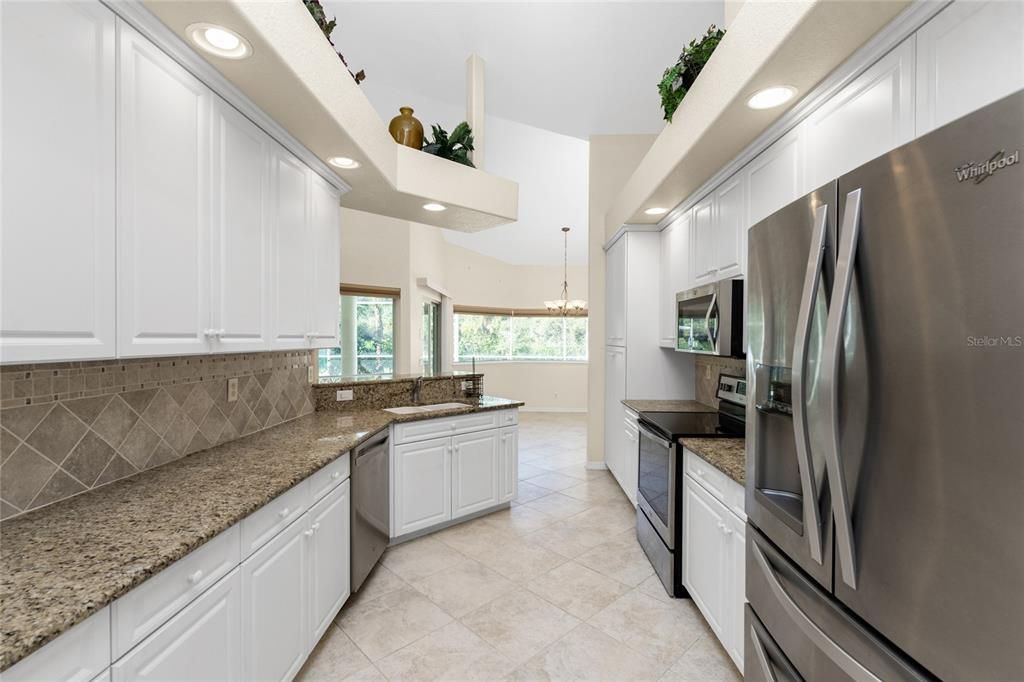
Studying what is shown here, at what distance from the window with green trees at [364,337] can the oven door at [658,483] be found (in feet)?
12.4

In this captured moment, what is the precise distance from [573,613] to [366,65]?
13.9ft

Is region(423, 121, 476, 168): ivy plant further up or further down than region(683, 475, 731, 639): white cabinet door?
further up

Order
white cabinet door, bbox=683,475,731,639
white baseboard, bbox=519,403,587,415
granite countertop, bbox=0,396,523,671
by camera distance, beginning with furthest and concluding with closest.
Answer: white baseboard, bbox=519,403,587,415 < white cabinet door, bbox=683,475,731,639 < granite countertop, bbox=0,396,523,671

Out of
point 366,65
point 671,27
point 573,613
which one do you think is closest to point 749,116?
point 671,27

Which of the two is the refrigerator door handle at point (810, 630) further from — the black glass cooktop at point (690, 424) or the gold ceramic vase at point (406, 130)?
the gold ceramic vase at point (406, 130)

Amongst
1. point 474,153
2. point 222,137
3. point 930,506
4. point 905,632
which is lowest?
point 905,632

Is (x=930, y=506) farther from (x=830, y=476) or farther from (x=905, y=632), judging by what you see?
(x=905, y=632)

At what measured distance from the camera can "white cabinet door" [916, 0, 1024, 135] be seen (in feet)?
3.36

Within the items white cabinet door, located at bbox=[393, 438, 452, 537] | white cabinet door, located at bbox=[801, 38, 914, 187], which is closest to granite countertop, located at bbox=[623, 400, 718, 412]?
white cabinet door, located at bbox=[393, 438, 452, 537]

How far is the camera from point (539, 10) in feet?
9.39

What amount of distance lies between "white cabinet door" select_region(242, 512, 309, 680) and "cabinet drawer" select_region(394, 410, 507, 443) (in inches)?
46.2

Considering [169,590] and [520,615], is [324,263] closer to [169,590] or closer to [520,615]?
[169,590]

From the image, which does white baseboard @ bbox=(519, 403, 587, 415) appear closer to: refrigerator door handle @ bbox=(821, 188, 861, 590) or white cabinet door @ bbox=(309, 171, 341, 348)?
white cabinet door @ bbox=(309, 171, 341, 348)

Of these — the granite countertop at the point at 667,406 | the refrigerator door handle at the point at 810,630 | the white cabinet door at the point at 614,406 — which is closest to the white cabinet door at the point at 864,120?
the refrigerator door handle at the point at 810,630
